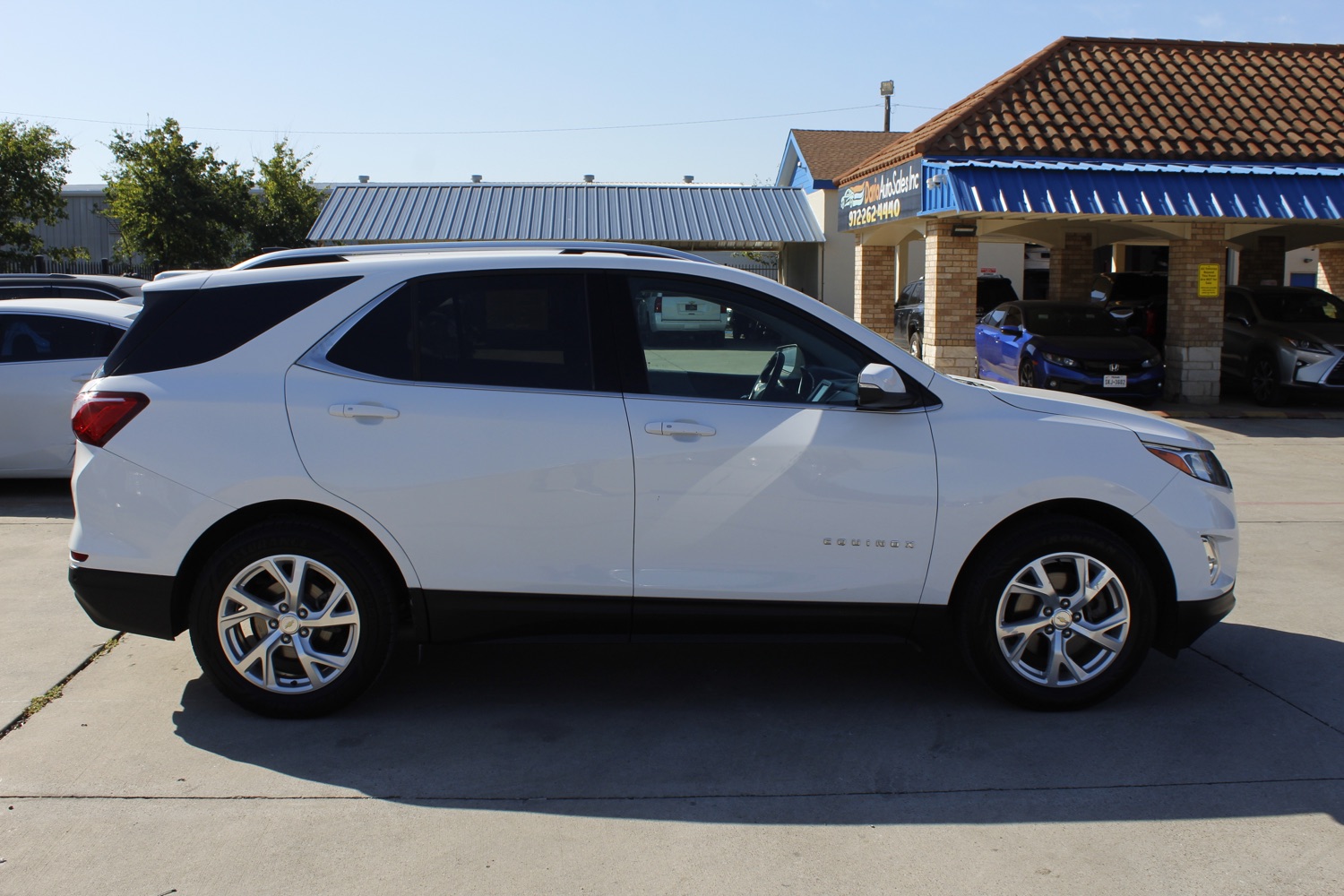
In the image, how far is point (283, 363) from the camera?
14.8ft

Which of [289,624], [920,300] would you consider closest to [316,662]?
[289,624]

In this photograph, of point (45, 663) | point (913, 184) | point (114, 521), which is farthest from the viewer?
point (913, 184)

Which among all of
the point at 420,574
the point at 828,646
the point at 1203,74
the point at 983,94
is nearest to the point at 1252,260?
the point at 1203,74

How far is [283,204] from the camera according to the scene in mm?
41156

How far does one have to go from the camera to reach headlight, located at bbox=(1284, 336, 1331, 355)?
1595 cm

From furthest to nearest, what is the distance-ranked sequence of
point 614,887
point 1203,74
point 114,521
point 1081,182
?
1. point 1203,74
2. point 1081,182
3. point 114,521
4. point 614,887

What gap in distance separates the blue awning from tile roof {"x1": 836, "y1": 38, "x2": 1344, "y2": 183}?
0.36 metres

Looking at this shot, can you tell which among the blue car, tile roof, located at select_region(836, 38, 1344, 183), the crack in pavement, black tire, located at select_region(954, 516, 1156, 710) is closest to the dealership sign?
tile roof, located at select_region(836, 38, 1344, 183)

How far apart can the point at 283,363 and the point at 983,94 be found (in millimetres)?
15085

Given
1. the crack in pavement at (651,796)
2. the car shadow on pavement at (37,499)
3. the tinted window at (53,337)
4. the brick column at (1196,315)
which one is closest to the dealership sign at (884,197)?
the brick column at (1196,315)

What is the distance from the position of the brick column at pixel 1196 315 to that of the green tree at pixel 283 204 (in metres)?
30.4

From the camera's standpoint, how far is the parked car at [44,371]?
8992mm

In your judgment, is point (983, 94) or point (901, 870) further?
point (983, 94)

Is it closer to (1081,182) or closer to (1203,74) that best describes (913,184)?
(1081,182)
